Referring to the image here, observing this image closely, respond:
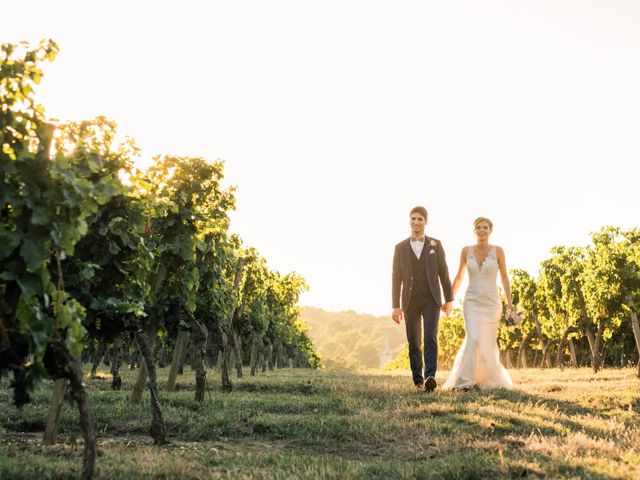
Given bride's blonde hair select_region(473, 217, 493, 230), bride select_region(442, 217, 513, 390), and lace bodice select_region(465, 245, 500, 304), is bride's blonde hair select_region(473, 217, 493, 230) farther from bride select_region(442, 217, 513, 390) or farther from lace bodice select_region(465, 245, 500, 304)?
lace bodice select_region(465, 245, 500, 304)

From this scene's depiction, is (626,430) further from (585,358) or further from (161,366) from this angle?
(585,358)

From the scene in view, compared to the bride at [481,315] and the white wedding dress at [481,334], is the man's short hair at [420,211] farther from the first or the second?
the white wedding dress at [481,334]

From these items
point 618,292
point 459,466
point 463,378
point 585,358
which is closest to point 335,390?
point 463,378

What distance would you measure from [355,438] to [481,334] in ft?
20.3

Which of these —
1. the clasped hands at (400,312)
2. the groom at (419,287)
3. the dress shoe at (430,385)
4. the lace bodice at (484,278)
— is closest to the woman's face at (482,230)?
the lace bodice at (484,278)

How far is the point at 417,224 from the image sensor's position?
42.2ft

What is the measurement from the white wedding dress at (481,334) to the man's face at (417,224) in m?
1.46

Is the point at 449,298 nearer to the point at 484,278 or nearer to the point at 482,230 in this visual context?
the point at 484,278

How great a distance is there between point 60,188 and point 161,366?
46831 millimetres

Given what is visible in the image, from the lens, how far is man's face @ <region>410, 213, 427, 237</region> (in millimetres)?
12875

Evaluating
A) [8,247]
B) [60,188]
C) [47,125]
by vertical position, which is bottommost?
[8,247]

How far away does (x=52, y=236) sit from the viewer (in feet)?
14.1

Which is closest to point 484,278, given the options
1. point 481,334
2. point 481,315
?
point 481,315

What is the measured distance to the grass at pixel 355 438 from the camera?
17.6ft
